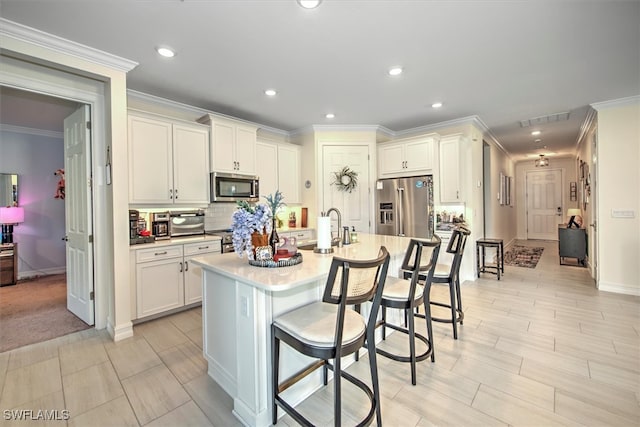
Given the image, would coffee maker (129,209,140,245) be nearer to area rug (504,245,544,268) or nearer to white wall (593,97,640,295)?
white wall (593,97,640,295)

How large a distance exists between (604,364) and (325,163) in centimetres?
403

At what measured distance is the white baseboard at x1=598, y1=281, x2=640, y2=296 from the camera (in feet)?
12.8

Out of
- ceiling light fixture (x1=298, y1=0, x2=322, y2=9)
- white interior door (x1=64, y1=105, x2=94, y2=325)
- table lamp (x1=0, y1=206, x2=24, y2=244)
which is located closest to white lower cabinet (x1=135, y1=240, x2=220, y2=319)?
white interior door (x1=64, y1=105, x2=94, y2=325)

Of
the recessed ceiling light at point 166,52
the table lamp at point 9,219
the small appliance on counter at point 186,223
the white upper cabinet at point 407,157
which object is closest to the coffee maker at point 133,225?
the small appliance on counter at point 186,223

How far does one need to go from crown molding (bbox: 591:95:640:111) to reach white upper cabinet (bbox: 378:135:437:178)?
2.14m

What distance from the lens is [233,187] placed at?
4.12 metres

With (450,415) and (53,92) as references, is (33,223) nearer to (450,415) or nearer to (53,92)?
(53,92)

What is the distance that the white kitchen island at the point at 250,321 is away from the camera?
1641 mm

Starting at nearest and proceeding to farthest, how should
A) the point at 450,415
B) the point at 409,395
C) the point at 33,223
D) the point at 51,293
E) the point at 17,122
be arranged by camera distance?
the point at 450,415 < the point at 409,395 < the point at 51,293 < the point at 17,122 < the point at 33,223

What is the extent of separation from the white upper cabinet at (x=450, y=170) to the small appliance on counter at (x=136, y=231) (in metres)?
4.21

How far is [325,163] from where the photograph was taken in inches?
197

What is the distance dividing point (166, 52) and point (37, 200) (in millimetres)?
4711

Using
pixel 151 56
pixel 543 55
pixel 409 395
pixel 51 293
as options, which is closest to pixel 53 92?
pixel 151 56

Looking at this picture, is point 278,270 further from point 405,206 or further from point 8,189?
point 8,189
